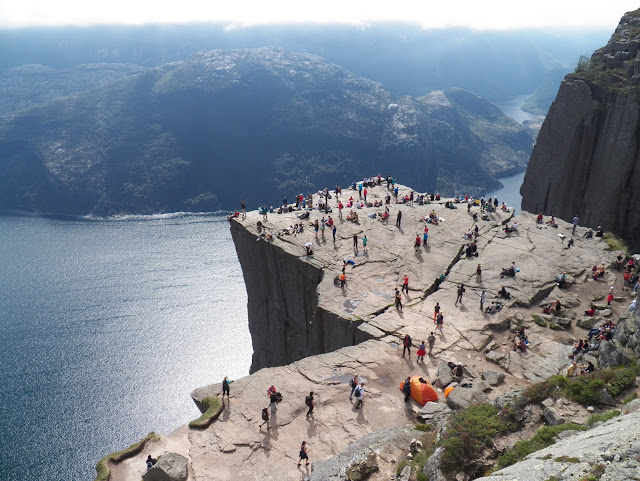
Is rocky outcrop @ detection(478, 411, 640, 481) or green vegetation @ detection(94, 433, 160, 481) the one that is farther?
green vegetation @ detection(94, 433, 160, 481)

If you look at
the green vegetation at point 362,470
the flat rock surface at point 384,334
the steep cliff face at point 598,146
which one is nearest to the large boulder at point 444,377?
the flat rock surface at point 384,334

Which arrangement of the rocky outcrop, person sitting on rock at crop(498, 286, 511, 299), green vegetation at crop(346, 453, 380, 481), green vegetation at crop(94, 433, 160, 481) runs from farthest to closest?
1. person sitting on rock at crop(498, 286, 511, 299)
2. green vegetation at crop(94, 433, 160, 481)
3. green vegetation at crop(346, 453, 380, 481)
4. the rocky outcrop

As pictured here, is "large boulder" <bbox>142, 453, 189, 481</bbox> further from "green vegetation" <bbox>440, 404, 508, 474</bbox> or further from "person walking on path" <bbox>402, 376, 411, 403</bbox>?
"green vegetation" <bbox>440, 404, 508, 474</bbox>

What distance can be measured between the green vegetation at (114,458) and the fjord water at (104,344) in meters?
63.4

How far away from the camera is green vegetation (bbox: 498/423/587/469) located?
19.3m

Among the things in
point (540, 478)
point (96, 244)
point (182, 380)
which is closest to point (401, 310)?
point (540, 478)

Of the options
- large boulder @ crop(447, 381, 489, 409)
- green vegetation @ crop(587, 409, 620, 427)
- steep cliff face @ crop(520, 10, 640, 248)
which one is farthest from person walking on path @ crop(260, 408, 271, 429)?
steep cliff face @ crop(520, 10, 640, 248)

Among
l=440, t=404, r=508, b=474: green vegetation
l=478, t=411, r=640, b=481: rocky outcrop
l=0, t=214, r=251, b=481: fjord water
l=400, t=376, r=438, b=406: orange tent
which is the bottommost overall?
l=0, t=214, r=251, b=481: fjord water

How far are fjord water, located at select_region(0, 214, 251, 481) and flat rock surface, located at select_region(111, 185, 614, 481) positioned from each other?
59557 mm

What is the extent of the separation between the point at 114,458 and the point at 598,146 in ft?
220

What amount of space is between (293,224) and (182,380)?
64359 mm

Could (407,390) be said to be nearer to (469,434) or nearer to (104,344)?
(469,434)

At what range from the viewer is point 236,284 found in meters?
148

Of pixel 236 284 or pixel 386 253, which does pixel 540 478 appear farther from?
pixel 236 284
